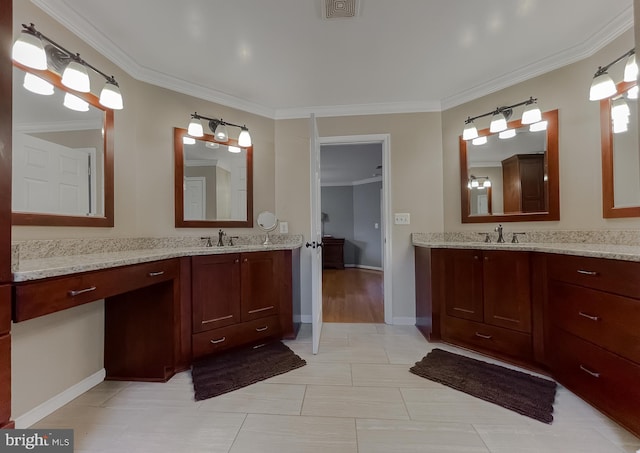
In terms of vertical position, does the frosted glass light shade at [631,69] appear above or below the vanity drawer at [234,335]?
above

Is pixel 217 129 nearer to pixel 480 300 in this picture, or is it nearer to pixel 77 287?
pixel 77 287

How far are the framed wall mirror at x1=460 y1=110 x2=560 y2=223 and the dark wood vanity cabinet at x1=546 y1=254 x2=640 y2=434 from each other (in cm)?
76

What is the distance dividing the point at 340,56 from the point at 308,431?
240cm

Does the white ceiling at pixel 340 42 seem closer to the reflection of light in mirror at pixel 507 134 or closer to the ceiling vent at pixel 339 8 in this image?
the ceiling vent at pixel 339 8

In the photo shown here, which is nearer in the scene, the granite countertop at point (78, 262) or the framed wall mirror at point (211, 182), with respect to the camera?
the granite countertop at point (78, 262)

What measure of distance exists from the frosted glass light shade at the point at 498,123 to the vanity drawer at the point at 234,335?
2.54 meters

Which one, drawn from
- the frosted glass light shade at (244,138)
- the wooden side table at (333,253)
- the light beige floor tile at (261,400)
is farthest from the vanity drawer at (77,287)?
the wooden side table at (333,253)

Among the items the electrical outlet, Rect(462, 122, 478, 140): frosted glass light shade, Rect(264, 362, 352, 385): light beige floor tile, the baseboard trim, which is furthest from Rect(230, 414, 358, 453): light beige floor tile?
Rect(462, 122, 478, 140): frosted glass light shade

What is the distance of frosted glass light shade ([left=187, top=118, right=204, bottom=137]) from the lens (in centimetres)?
225

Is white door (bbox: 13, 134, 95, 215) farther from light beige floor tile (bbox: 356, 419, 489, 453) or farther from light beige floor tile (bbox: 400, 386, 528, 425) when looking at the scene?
light beige floor tile (bbox: 400, 386, 528, 425)

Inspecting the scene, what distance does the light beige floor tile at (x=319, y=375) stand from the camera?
166 centimetres

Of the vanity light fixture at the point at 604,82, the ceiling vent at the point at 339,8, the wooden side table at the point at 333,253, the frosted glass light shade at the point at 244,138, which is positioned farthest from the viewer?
the wooden side table at the point at 333,253

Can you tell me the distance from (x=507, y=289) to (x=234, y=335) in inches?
80.3

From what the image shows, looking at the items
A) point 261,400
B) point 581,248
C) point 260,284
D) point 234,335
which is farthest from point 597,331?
point 234,335
